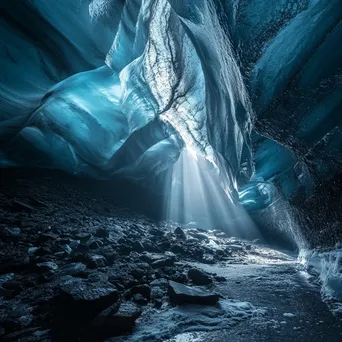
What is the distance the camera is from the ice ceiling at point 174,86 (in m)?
2.61

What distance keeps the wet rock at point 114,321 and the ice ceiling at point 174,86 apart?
8.21ft

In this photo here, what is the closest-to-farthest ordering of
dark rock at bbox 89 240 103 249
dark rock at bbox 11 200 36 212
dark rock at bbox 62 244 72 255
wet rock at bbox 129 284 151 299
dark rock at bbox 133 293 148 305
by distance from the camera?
Answer: 1. dark rock at bbox 133 293 148 305
2. wet rock at bbox 129 284 151 299
3. dark rock at bbox 62 244 72 255
4. dark rock at bbox 89 240 103 249
5. dark rock at bbox 11 200 36 212

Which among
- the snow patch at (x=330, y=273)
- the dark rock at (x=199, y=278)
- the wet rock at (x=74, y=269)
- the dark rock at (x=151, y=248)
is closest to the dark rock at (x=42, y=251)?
the wet rock at (x=74, y=269)

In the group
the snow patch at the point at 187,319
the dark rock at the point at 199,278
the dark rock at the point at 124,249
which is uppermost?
the snow patch at the point at 187,319

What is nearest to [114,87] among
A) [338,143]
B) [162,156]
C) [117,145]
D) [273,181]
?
[117,145]

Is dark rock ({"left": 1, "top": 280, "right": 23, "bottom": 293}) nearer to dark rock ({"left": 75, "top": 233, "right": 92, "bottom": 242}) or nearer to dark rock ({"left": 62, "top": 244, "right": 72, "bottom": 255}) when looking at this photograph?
dark rock ({"left": 62, "top": 244, "right": 72, "bottom": 255})

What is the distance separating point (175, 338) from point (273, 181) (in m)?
4.22

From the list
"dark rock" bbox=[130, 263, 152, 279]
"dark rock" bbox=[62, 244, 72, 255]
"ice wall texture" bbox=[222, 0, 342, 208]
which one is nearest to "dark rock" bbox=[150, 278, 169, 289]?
"dark rock" bbox=[130, 263, 152, 279]

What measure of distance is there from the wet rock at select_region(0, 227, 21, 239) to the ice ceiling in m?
3.37

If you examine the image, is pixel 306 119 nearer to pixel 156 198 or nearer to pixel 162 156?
pixel 162 156

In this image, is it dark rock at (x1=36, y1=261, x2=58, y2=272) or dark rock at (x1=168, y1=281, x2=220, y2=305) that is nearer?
dark rock at (x1=168, y1=281, x2=220, y2=305)

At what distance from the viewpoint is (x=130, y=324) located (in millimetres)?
1727

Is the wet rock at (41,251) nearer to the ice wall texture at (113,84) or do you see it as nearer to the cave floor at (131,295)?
the cave floor at (131,295)

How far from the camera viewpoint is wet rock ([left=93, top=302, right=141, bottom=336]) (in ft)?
5.40
